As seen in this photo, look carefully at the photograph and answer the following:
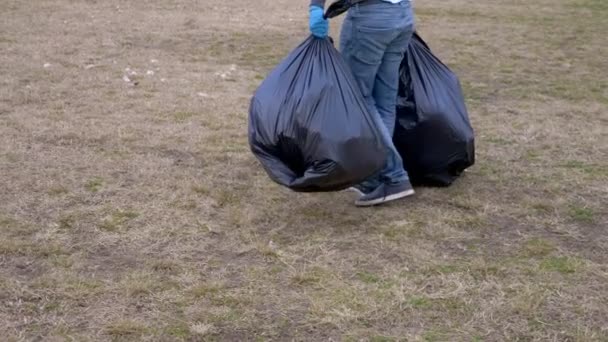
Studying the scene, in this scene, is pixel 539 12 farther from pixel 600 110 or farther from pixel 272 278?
pixel 272 278

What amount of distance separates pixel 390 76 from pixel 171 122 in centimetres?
174

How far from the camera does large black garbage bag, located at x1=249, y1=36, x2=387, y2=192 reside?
344 cm

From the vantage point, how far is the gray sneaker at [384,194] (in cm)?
383

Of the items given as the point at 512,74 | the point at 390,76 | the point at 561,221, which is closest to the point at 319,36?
the point at 390,76

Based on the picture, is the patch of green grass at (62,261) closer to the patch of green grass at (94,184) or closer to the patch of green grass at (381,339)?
the patch of green grass at (94,184)

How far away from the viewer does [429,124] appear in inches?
158

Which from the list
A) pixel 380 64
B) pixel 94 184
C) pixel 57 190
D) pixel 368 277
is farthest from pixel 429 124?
pixel 57 190

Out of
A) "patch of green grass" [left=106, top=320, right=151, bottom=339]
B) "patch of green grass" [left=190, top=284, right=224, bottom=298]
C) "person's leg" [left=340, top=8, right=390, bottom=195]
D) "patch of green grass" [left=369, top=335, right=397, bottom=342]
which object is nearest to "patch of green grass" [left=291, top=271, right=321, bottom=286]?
"patch of green grass" [left=190, top=284, right=224, bottom=298]

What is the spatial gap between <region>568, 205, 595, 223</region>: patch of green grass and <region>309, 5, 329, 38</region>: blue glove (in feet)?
4.63

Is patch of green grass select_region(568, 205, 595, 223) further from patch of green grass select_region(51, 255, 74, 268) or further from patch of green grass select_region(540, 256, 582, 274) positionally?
patch of green grass select_region(51, 255, 74, 268)

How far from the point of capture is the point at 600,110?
5.65 m

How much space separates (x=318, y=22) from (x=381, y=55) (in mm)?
351

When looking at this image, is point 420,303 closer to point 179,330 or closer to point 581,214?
point 179,330

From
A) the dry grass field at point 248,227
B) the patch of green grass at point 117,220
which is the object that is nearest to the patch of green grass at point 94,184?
the dry grass field at point 248,227
